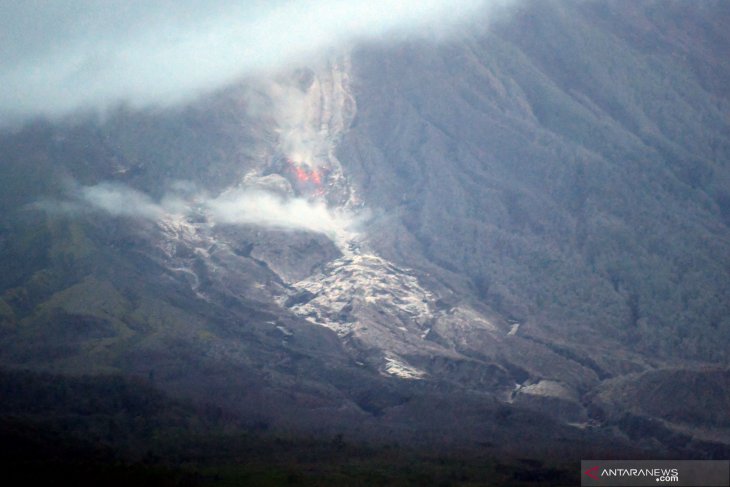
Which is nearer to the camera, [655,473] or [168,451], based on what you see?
[655,473]

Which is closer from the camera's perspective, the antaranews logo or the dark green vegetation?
the antaranews logo

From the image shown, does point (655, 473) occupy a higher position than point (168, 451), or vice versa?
point (168, 451)

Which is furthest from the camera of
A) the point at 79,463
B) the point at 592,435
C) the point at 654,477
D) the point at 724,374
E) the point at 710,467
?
the point at 724,374

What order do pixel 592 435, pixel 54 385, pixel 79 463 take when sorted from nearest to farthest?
pixel 79 463 < pixel 54 385 < pixel 592 435

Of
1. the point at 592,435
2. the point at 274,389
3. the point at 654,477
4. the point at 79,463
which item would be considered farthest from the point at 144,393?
the point at 654,477

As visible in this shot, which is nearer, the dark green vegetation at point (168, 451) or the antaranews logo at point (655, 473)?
the antaranews logo at point (655, 473)

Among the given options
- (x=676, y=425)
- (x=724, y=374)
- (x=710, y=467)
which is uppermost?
(x=724, y=374)

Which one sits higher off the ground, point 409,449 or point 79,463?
point 409,449

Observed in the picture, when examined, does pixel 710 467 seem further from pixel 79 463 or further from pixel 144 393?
pixel 144 393
